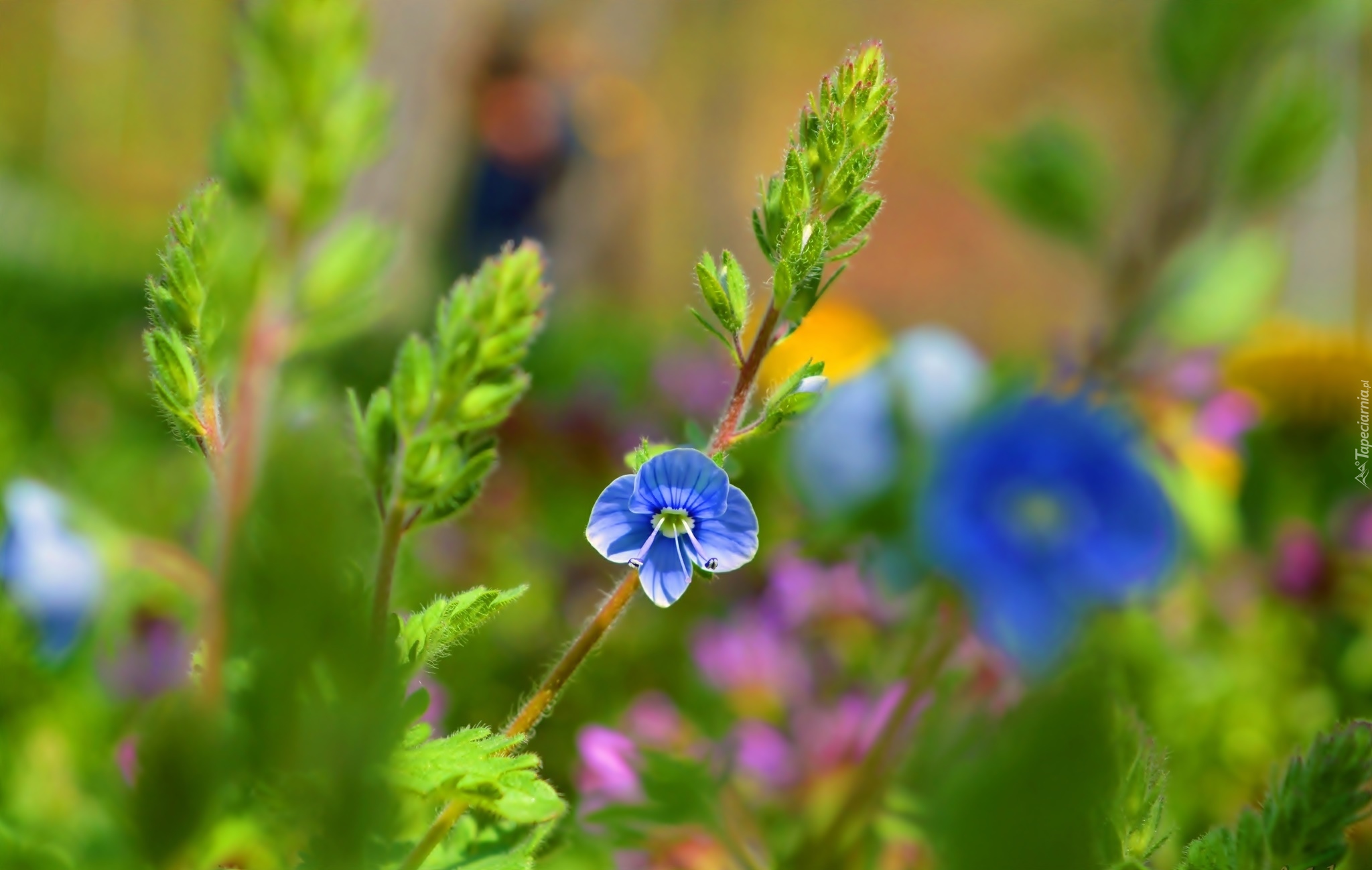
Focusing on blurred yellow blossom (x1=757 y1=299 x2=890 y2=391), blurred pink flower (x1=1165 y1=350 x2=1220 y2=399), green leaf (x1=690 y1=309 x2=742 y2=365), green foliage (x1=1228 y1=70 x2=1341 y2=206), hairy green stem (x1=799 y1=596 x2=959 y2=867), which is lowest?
hairy green stem (x1=799 y1=596 x2=959 y2=867)

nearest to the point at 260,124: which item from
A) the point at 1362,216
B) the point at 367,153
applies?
the point at 367,153

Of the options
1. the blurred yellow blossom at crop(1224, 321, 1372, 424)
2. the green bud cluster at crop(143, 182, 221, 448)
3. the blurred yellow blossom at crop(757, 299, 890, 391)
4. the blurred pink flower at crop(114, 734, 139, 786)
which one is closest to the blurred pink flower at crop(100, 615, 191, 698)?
the blurred pink flower at crop(114, 734, 139, 786)

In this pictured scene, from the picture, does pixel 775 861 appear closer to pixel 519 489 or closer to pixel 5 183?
pixel 519 489

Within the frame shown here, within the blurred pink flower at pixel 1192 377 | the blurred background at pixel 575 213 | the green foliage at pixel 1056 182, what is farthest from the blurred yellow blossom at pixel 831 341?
the blurred pink flower at pixel 1192 377

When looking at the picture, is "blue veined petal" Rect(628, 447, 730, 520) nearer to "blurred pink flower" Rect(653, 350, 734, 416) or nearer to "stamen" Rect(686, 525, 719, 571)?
"stamen" Rect(686, 525, 719, 571)

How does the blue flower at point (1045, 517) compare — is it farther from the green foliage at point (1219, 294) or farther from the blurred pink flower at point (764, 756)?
the green foliage at point (1219, 294)

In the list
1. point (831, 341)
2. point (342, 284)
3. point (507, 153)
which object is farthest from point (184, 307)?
point (507, 153)
